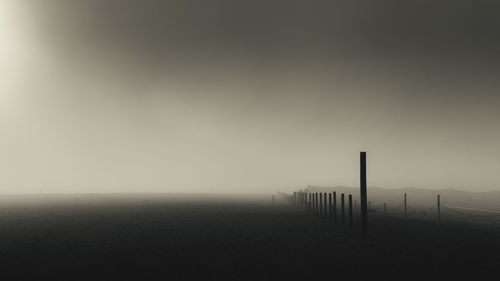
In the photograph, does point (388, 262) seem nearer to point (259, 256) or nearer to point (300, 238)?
point (259, 256)

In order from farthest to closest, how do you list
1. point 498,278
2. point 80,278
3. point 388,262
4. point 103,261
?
point 103,261
point 388,262
point 80,278
point 498,278

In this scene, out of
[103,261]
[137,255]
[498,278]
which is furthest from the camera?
[137,255]

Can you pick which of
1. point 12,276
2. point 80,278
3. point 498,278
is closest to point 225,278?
point 80,278

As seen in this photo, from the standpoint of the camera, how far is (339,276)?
56.4ft

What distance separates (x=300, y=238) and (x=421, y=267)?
44.1ft

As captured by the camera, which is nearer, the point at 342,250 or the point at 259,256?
the point at 259,256

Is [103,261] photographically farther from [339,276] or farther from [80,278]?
[339,276]

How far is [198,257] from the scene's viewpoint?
23047 millimetres

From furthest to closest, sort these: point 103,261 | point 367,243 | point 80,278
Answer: point 367,243
point 103,261
point 80,278

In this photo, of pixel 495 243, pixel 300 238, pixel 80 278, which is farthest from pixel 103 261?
pixel 495 243

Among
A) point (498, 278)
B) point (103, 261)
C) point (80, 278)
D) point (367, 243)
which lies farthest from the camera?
point (367, 243)

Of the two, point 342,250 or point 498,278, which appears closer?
point 498,278

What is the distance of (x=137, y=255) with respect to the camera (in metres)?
24.0

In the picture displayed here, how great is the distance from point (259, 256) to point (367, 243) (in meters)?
9.38
